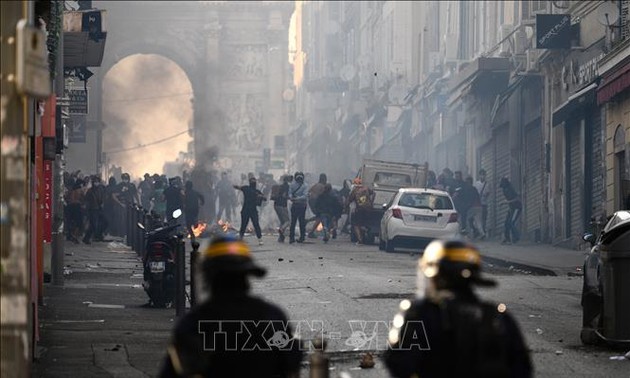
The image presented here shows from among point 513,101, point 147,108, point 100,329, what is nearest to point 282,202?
point 513,101

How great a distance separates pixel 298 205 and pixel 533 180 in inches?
307

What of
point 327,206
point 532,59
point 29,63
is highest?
point 532,59

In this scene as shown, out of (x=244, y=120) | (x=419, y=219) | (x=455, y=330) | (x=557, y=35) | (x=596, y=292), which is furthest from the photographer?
(x=244, y=120)

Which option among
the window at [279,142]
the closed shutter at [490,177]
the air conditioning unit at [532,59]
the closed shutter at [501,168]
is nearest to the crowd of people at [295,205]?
the air conditioning unit at [532,59]

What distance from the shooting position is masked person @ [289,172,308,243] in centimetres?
3859

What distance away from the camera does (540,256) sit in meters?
32.7

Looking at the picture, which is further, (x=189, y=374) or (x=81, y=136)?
(x=81, y=136)

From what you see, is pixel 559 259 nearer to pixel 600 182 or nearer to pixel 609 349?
pixel 600 182

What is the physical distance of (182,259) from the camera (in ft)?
58.6

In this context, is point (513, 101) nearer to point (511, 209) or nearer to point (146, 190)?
point (511, 209)

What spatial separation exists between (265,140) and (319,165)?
15.2 m

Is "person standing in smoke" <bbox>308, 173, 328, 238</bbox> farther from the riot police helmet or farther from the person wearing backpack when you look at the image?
the riot police helmet

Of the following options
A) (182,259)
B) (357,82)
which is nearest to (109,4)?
(357,82)

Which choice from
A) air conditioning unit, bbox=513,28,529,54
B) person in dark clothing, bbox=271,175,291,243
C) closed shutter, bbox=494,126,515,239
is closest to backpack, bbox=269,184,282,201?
person in dark clothing, bbox=271,175,291,243
